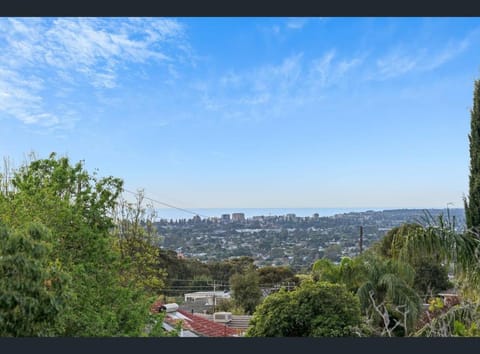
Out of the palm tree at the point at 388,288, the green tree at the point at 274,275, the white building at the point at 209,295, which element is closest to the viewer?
the palm tree at the point at 388,288

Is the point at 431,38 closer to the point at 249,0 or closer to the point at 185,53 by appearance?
the point at 185,53

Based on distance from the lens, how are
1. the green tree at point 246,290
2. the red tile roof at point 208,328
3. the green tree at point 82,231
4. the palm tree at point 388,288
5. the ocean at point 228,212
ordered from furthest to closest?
the green tree at point 246,290 < the ocean at point 228,212 < the red tile roof at point 208,328 < the palm tree at point 388,288 < the green tree at point 82,231

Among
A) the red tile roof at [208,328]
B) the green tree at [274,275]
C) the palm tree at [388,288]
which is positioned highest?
the palm tree at [388,288]

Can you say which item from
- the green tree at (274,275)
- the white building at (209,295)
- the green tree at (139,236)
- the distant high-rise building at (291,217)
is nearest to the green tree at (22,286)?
the green tree at (139,236)

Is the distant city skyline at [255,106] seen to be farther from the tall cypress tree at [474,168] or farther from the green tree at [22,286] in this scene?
the green tree at [22,286]

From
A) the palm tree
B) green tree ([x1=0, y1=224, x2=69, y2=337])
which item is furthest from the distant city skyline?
green tree ([x1=0, y1=224, x2=69, y2=337])

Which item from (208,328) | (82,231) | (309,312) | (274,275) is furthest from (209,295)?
(82,231)
